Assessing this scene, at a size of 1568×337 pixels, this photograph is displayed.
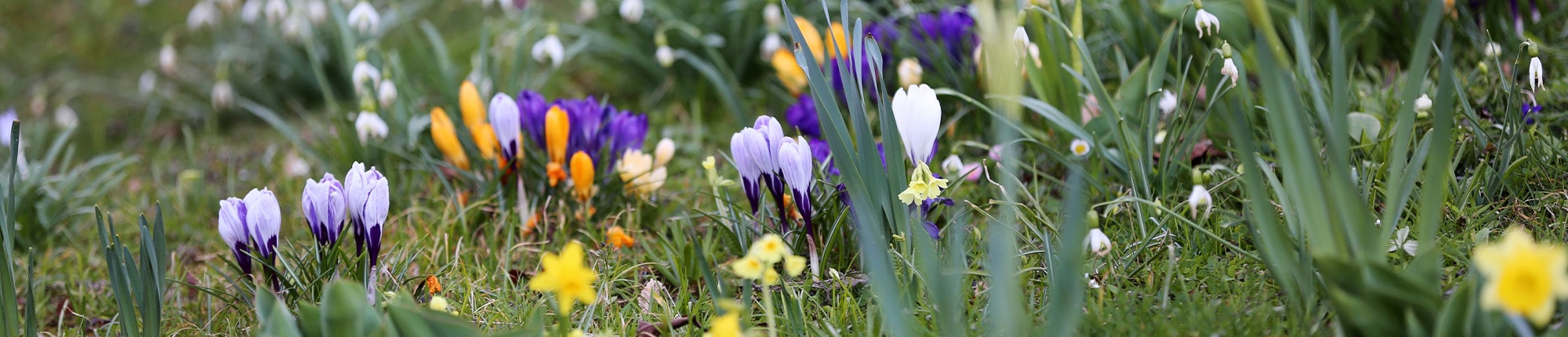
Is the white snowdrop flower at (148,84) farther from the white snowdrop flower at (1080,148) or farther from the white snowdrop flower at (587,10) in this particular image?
the white snowdrop flower at (1080,148)

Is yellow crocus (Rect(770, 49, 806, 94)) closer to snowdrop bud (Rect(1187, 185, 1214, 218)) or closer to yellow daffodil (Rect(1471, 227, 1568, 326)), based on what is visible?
snowdrop bud (Rect(1187, 185, 1214, 218))

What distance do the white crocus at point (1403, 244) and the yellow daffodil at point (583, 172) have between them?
55.4 inches

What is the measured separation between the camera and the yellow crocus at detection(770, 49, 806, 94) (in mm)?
2645

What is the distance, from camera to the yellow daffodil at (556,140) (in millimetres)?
2133

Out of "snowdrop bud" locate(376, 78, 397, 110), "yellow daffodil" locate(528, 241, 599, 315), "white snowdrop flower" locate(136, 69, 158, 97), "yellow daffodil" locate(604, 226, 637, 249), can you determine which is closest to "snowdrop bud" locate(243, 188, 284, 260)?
"yellow daffodil" locate(604, 226, 637, 249)

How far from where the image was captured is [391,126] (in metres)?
2.77

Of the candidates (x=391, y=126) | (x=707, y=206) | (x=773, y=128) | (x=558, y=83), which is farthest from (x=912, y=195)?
(x=558, y=83)

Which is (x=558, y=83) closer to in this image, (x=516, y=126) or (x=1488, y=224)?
(x=516, y=126)

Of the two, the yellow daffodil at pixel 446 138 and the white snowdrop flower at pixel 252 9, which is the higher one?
the white snowdrop flower at pixel 252 9

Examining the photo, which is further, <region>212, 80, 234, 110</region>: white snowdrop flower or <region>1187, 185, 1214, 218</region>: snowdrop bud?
<region>212, 80, 234, 110</region>: white snowdrop flower

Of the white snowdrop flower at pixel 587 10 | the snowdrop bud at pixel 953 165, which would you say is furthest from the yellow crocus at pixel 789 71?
the white snowdrop flower at pixel 587 10

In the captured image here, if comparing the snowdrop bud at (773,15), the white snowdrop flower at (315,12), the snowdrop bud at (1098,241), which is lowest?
the snowdrop bud at (1098,241)

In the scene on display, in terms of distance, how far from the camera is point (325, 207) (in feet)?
5.23

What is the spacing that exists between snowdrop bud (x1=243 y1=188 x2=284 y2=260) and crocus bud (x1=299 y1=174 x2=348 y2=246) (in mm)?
50
